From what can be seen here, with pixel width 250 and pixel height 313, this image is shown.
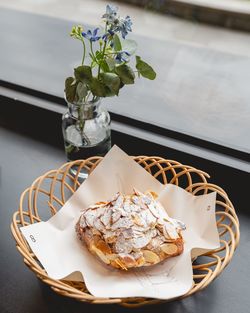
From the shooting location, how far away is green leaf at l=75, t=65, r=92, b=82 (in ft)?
2.06

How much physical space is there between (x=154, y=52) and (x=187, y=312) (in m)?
0.55

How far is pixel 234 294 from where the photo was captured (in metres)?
0.63

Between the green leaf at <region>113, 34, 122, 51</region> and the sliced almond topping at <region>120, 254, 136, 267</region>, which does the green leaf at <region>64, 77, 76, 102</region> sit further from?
the sliced almond topping at <region>120, 254, 136, 267</region>

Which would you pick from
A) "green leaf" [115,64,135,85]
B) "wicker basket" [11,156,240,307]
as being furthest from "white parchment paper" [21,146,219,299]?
"green leaf" [115,64,135,85]

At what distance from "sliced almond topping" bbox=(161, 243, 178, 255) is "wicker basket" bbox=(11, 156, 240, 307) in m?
0.04

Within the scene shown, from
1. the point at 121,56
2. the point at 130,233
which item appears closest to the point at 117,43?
the point at 121,56

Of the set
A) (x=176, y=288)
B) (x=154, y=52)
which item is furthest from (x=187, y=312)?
(x=154, y=52)

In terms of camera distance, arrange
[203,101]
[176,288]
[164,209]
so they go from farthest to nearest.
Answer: [203,101], [164,209], [176,288]

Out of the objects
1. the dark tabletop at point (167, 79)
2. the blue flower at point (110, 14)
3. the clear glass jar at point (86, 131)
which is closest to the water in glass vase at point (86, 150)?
the clear glass jar at point (86, 131)

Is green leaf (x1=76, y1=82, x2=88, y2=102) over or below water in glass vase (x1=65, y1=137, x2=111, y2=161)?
over

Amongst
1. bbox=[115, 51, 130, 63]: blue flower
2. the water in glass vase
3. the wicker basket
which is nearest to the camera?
the wicker basket

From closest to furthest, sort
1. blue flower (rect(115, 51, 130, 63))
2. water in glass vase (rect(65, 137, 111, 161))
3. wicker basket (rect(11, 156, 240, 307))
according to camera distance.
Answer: wicker basket (rect(11, 156, 240, 307))
blue flower (rect(115, 51, 130, 63))
water in glass vase (rect(65, 137, 111, 161))

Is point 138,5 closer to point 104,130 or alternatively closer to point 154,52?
point 154,52

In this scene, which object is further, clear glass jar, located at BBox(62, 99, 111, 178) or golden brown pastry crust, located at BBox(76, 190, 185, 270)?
clear glass jar, located at BBox(62, 99, 111, 178)
